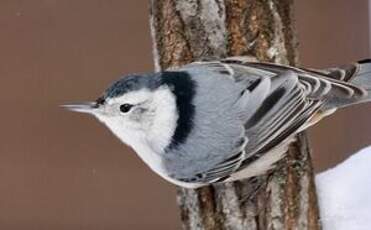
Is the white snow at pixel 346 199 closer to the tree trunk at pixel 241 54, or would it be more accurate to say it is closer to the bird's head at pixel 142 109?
the tree trunk at pixel 241 54

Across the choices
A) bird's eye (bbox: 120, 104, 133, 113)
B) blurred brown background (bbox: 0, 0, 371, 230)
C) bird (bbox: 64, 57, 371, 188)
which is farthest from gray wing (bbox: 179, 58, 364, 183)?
blurred brown background (bbox: 0, 0, 371, 230)

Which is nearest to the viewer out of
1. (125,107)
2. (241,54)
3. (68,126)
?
(125,107)

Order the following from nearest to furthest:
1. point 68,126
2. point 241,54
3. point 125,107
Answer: point 125,107
point 241,54
point 68,126

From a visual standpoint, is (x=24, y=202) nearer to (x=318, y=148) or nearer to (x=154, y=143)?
(x=318, y=148)

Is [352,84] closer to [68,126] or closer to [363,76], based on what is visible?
[363,76]

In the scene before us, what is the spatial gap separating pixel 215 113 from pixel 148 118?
10cm

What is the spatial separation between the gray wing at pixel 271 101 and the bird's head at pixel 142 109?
0.08m

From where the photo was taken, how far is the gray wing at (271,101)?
1419 mm

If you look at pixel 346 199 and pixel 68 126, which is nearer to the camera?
pixel 346 199

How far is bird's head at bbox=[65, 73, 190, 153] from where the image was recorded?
1.40 m

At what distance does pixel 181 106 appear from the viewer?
1418mm

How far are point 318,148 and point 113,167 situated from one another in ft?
1.85

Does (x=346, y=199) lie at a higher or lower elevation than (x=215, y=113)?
lower

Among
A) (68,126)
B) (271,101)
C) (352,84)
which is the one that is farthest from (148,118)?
(68,126)
